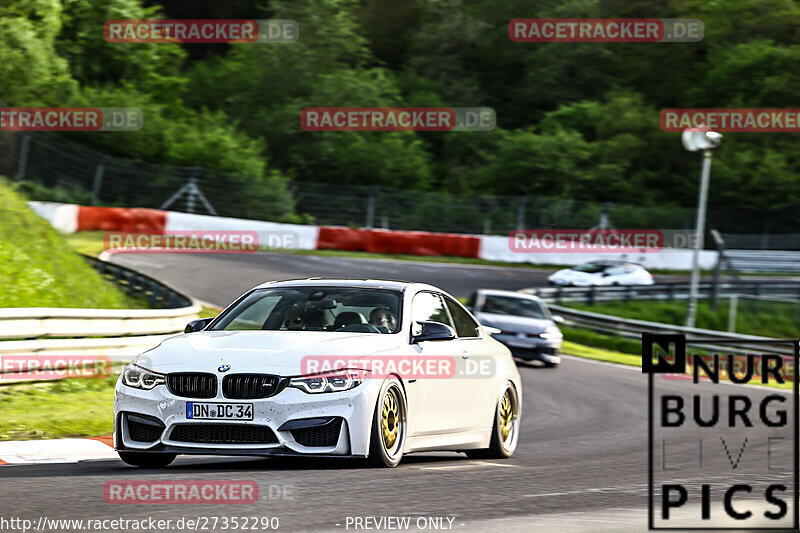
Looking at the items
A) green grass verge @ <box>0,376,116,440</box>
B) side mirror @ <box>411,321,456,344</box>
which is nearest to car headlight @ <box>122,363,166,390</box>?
side mirror @ <box>411,321,456,344</box>

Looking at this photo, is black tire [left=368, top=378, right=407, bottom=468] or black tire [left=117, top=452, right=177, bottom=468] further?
black tire [left=117, top=452, right=177, bottom=468]

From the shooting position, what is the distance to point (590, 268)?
38094 mm

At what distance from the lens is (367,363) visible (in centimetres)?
789

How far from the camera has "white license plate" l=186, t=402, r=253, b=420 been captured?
754 centimetres

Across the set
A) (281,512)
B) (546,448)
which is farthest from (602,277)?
(281,512)

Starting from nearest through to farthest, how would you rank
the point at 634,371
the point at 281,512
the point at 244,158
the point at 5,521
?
the point at 5,521
the point at 281,512
the point at 634,371
the point at 244,158

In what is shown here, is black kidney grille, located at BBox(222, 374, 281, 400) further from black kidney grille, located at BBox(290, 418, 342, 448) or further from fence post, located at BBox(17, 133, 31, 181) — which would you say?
fence post, located at BBox(17, 133, 31, 181)

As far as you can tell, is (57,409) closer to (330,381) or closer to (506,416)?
(506,416)

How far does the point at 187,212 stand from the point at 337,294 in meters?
30.5

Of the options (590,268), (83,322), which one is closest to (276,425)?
(83,322)

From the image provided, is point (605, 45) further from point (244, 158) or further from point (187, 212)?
point (187, 212)

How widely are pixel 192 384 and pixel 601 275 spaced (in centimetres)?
3111

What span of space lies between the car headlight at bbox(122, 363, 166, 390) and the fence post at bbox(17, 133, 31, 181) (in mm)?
30090

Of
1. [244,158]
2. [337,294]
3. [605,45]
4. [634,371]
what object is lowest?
[634,371]
